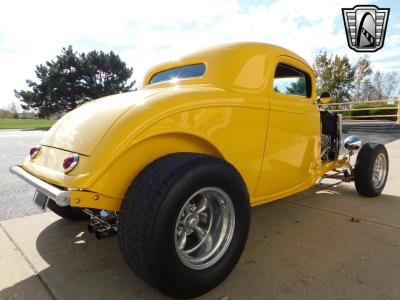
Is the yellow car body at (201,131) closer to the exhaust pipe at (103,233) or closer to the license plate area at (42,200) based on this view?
the license plate area at (42,200)

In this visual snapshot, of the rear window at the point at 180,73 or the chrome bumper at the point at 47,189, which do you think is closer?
the chrome bumper at the point at 47,189

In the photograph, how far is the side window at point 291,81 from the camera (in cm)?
323

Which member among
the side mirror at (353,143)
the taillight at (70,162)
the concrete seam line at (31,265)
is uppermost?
the side mirror at (353,143)

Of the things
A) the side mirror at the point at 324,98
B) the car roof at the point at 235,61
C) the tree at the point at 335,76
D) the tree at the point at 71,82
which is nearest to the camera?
the car roof at the point at 235,61

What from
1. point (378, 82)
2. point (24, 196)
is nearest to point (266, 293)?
point (24, 196)

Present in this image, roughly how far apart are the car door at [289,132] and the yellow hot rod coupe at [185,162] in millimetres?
17

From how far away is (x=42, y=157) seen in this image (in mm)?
2484

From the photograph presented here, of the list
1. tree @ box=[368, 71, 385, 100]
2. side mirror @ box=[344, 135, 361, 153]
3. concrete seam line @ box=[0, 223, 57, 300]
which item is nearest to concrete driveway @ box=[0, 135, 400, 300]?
concrete seam line @ box=[0, 223, 57, 300]

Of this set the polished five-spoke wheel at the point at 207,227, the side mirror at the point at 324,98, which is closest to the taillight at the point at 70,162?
the polished five-spoke wheel at the point at 207,227

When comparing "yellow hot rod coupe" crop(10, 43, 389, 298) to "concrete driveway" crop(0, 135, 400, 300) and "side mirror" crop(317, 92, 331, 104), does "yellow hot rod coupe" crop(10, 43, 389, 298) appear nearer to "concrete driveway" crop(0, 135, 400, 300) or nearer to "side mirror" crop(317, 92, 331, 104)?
"concrete driveway" crop(0, 135, 400, 300)

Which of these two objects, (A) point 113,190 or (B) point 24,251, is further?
(B) point 24,251

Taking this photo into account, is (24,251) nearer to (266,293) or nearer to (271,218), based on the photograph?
(266,293)

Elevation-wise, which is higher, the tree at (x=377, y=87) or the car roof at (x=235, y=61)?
the tree at (x=377, y=87)

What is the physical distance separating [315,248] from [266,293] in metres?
0.86
